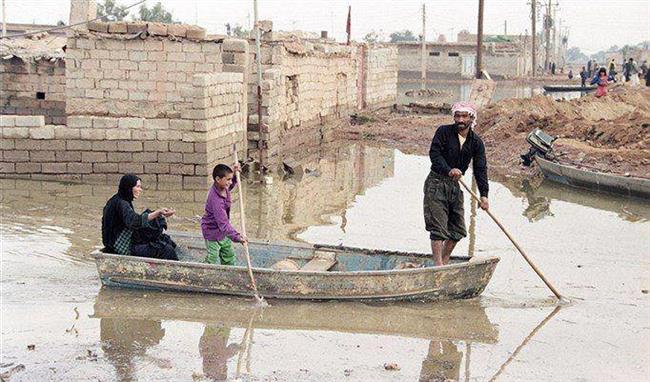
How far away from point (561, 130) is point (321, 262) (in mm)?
14588

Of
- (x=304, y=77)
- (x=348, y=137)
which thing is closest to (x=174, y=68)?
(x=304, y=77)

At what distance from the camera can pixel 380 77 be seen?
3778 cm

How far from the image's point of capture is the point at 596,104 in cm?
2922

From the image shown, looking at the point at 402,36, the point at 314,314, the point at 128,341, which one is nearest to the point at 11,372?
the point at 128,341

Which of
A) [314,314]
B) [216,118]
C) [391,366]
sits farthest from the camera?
[216,118]

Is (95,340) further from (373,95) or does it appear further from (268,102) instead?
(373,95)

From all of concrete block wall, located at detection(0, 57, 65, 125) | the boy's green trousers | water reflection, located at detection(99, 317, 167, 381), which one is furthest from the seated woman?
concrete block wall, located at detection(0, 57, 65, 125)

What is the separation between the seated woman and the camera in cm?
882

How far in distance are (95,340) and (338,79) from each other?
22752 millimetres

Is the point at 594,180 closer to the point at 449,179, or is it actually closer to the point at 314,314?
the point at 449,179

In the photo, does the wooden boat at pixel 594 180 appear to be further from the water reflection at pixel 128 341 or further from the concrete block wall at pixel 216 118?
the water reflection at pixel 128 341

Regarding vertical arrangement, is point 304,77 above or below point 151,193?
above

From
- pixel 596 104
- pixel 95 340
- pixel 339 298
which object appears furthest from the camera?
pixel 596 104

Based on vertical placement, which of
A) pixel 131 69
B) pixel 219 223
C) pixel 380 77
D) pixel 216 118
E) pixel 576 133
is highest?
pixel 131 69
